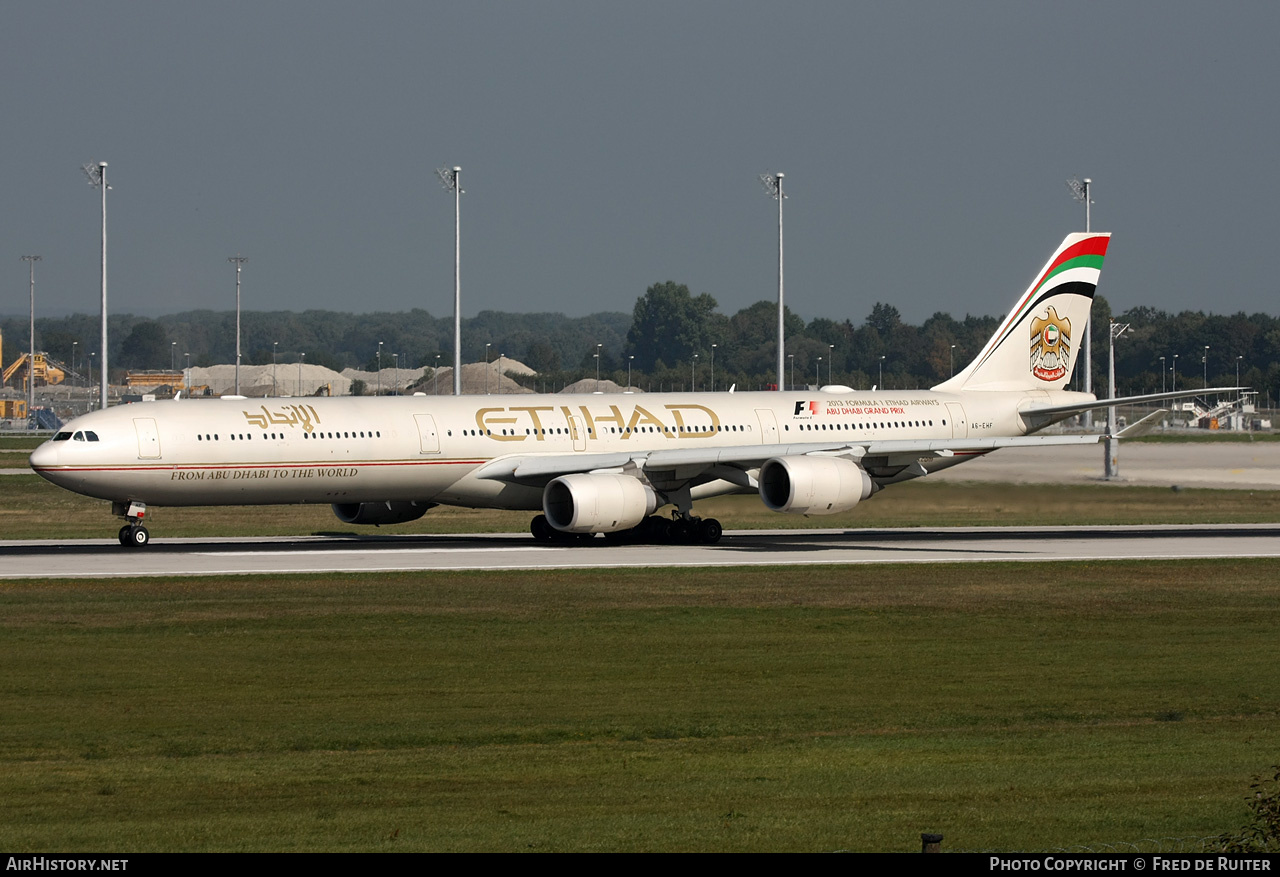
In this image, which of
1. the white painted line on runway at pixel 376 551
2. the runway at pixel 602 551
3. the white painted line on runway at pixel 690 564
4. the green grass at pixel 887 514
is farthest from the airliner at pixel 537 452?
the white painted line on runway at pixel 690 564

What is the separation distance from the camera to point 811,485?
39.7 metres

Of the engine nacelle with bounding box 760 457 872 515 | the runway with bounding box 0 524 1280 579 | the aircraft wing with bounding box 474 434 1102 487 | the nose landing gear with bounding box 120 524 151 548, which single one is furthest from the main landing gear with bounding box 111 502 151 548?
the engine nacelle with bounding box 760 457 872 515

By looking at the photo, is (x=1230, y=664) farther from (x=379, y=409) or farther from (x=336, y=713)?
(x=379, y=409)

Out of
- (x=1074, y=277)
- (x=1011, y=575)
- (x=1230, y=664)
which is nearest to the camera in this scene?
(x=1230, y=664)

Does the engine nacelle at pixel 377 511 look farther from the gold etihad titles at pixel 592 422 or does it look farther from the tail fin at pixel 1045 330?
the tail fin at pixel 1045 330

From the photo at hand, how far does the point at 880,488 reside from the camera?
45.2 m

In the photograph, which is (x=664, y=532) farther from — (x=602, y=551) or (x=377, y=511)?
(x=377, y=511)

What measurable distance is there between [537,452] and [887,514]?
14.4 meters

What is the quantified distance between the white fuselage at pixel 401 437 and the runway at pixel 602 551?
1.54 metres

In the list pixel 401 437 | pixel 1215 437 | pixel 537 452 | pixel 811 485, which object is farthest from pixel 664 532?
pixel 1215 437

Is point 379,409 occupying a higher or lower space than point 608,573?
higher

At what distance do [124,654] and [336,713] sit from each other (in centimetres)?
582

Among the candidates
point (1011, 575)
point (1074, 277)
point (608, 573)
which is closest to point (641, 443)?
point (608, 573)

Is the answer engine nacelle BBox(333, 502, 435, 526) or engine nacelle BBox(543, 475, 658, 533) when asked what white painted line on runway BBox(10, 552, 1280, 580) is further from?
engine nacelle BBox(333, 502, 435, 526)
